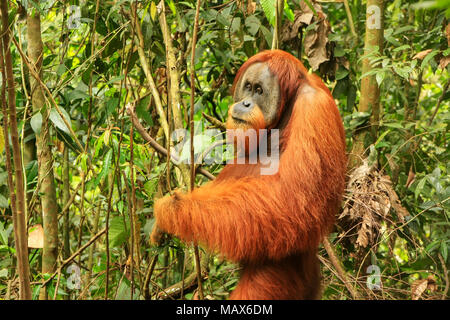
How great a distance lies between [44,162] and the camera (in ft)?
9.38

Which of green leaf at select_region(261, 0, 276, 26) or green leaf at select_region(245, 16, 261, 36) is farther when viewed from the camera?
green leaf at select_region(245, 16, 261, 36)

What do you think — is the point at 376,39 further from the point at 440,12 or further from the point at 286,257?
the point at 286,257

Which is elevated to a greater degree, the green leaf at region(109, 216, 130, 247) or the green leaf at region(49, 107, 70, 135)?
the green leaf at region(49, 107, 70, 135)

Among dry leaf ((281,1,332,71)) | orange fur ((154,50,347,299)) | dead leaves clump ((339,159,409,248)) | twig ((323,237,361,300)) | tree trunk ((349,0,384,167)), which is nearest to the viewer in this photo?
orange fur ((154,50,347,299))

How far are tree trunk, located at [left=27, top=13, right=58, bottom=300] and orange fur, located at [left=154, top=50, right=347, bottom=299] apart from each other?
986 mm

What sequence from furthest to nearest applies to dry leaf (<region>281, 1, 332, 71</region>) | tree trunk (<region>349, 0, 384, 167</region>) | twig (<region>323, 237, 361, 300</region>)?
tree trunk (<region>349, 0, 384, 167</region>)
dry leaf (<region>281, 1, 332, 71</region>)
twig (<region>323, 237, 361, 300</region>)

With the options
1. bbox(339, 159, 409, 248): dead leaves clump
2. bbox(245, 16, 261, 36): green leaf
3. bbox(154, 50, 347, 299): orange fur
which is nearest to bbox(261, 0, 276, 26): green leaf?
bbox(154, 50, 347, 299): orange fur

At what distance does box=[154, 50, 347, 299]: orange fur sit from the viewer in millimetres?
2178

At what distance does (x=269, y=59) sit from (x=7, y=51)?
1.22 metres

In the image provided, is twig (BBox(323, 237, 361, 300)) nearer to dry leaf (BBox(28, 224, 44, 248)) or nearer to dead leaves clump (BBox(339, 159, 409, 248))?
dead leaves clump (BBox(339, 159, 409, 248))

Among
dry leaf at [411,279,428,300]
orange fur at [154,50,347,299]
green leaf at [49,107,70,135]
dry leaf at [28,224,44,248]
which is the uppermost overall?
green leaf at [49,107,70,135]

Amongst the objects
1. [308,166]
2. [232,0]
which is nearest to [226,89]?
[232,0]

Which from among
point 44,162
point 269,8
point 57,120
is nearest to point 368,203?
point 269,8
